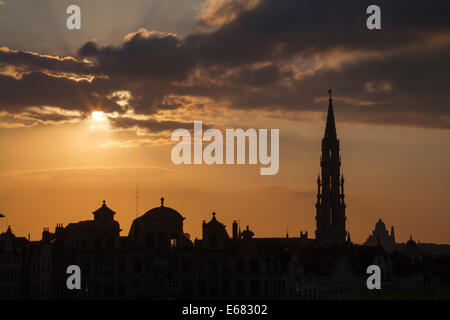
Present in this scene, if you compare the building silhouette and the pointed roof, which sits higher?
the pointed roof

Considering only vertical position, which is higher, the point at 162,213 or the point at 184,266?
the point at 162,213

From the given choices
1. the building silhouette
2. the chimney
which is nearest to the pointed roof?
the building silhouette

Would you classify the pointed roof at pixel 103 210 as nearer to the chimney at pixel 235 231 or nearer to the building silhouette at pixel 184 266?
the building silhouette at pixel 184 266

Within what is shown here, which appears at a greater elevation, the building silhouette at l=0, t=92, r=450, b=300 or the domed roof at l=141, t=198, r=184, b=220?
the domed roof at l=141, t=198, r=184, b=220

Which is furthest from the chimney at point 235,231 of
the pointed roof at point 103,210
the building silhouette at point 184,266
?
the pointed roof at point 103,210

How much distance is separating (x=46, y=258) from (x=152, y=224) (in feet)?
58.2

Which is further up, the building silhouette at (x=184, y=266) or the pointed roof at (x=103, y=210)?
the pointed roof at (x=103, y=210)

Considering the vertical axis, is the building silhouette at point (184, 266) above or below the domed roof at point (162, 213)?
below

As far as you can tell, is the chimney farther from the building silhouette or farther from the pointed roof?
the pointed roof
